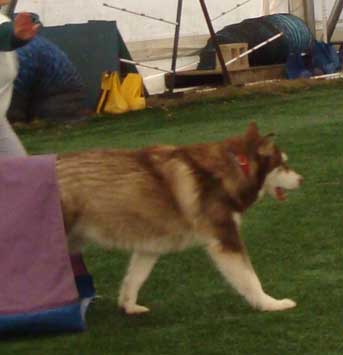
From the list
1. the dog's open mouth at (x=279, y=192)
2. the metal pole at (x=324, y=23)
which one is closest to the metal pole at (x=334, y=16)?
the metal pole at (x=324, y=23)

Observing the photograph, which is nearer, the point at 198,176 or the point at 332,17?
the point at 198,176

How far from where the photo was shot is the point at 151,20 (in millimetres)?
17016

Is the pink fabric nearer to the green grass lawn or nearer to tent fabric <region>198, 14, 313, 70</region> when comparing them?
the green grass lawn

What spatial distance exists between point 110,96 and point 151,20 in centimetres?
221

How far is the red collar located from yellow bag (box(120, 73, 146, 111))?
9.30m

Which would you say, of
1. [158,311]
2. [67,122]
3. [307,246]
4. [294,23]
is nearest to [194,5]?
[294,23]

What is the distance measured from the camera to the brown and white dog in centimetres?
565

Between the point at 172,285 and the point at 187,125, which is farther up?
the point at 172,285

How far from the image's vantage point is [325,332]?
537cm

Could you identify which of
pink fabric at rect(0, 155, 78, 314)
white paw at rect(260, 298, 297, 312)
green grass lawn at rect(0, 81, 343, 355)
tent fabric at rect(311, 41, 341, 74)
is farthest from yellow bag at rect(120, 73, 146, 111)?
pink fabric at rect(0, 155, 78, 314)

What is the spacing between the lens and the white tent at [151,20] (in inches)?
640

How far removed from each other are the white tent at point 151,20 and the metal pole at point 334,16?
54.5 inches

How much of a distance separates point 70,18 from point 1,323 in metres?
11.4

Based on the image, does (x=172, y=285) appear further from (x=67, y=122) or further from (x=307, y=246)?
(x=67, y=122)
